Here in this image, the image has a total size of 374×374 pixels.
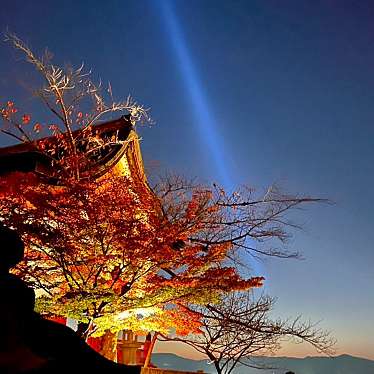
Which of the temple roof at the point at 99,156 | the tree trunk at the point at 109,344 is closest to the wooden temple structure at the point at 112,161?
the temple roof at the point at 99,156

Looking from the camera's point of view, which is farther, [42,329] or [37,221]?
[37,221]

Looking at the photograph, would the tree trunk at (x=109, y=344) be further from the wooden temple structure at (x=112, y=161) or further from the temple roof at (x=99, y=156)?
the temple roof at (x=99, y=156)

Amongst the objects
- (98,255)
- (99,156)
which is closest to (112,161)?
(99,156)

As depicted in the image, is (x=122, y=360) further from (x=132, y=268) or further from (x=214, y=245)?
(x=132, y=268)

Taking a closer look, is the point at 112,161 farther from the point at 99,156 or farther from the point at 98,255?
the point at 98,255

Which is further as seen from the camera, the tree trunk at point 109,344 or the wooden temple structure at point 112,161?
the wooden temple structure at point 112,161

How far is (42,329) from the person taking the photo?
7.81ft

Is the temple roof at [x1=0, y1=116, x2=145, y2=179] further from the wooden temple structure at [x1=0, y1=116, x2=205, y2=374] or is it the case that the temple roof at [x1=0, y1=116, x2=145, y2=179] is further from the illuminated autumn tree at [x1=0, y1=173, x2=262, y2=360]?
the illuminated autumn tree at [x1=0, y1=173, x2=262, y2=360]

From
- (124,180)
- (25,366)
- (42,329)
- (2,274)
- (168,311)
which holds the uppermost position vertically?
(124,180)

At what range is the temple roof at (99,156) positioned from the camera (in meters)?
16.0

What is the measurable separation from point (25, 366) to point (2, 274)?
1.69ft

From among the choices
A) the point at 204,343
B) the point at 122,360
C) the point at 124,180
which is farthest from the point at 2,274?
the point at 204,343

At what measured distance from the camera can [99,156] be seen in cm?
1806

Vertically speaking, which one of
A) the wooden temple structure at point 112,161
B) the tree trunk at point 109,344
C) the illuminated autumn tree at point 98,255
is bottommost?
the tree trunk at point 109,344
